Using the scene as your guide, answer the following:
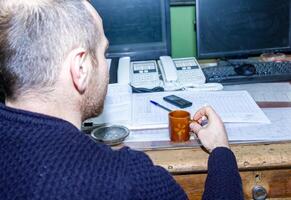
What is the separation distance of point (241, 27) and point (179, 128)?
2.29 feet

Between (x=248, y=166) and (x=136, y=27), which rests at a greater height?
(x=136, y=27)

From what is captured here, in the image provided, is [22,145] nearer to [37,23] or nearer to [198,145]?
[37,23]

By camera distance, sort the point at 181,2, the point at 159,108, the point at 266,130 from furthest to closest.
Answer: the point at 181,2, the point at 159,108, the point at 266,130

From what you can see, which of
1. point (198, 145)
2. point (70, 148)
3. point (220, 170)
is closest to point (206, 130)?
point (198, 145)

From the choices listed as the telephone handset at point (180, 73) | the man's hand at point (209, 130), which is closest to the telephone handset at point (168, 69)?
the telephone handset at point (180, 73)

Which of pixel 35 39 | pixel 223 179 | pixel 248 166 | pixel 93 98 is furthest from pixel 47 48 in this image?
pixel 248 166

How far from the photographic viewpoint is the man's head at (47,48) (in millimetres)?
629

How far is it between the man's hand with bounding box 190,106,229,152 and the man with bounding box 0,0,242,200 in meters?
0.30

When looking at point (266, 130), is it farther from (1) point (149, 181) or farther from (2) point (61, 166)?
(2) point (61, 166)

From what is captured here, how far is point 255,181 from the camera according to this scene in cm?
100

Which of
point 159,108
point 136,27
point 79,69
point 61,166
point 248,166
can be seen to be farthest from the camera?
point 136,27

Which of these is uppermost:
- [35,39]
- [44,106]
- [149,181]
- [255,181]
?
[35,39]

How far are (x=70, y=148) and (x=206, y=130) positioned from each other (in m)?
0.49

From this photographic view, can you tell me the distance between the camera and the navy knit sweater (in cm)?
56
